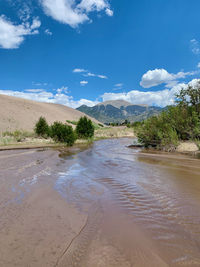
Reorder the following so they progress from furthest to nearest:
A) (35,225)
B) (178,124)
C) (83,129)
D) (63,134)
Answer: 1. (83,129)
2. (63,134)
3. (178,124)
4. (35,225)

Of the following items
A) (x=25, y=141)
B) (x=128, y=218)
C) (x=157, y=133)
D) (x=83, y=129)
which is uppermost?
(x=83, y=129)

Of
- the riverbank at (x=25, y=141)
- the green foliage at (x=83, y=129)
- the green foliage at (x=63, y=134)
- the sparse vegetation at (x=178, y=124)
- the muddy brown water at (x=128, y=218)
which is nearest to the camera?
the muddy brown water at (x=128, y=218)

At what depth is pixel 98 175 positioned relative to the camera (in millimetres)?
7910

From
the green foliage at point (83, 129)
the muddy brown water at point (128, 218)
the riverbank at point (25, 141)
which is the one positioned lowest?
the muddy brown water at point (128, 218)

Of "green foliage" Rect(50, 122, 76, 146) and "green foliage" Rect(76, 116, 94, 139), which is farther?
"green foliage" Rect(76, 116, 94, 139)

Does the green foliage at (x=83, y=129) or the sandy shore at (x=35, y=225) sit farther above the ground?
the green foliage at (x=83, y=129)

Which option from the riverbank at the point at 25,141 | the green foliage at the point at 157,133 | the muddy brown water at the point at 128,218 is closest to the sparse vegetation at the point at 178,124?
the green foliage at the point at 157,133

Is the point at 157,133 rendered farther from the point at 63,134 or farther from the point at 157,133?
the point at 63,134

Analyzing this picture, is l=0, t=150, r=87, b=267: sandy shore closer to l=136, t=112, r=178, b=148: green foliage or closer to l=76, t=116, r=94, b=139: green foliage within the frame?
l=136, t=112, r=178, b=148: green foliage

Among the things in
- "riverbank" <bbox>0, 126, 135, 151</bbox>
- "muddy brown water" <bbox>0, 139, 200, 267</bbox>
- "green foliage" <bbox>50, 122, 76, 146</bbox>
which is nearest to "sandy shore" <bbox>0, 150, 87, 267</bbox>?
"muddy brown water" <bbox>0, 139, 200, 267</bbox>

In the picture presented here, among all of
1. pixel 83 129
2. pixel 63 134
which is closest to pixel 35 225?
pixel 63 134

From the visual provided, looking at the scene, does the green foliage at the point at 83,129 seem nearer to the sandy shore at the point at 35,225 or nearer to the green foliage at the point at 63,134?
the green foliage at the point at 63,134

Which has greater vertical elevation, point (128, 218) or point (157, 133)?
point (157, 133)

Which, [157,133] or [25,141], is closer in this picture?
[157,133]
